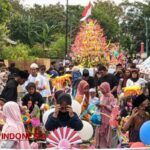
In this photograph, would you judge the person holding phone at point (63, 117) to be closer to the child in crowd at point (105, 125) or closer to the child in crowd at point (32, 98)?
the child in crowd at point (105, 125)

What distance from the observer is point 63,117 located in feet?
25.7

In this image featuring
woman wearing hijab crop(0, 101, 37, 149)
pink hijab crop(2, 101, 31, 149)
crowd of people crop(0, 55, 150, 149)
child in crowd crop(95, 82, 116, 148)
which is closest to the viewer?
woman wearing hijab crop(0, 101, 37, 149)

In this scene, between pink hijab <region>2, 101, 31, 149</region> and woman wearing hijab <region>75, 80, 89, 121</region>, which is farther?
woman wearing hijab <region>75, 80, 89, 121</region>

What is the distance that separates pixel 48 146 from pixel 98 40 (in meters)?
23.6

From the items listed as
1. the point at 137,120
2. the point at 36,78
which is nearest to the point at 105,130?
the point at 137,120

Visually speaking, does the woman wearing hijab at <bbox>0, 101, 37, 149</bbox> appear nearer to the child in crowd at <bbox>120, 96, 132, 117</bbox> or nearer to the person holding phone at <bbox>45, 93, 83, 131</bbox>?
the person holding phone at <bbox>45, 93, 83, 131</bbox>

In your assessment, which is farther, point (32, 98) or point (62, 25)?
point (62, 25)

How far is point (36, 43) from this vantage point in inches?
2712

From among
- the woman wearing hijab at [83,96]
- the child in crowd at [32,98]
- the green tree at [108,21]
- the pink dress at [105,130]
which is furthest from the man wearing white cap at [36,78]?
the green tree at [108,21]

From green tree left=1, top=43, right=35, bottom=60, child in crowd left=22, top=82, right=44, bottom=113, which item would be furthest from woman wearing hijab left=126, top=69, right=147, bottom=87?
green tree left=1, top=43, right=35, bottom=60

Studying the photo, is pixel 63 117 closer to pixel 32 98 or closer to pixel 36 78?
pixel 32 98

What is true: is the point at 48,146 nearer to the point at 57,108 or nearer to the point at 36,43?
the point at 57,108

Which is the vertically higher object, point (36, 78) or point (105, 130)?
point (36, 78)

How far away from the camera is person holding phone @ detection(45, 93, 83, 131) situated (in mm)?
7750
